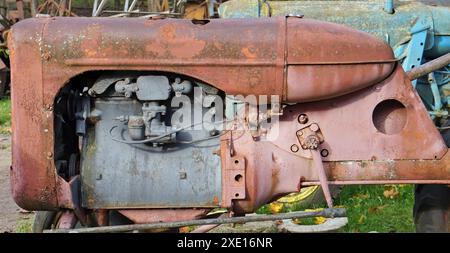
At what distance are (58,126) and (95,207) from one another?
45 centimetres

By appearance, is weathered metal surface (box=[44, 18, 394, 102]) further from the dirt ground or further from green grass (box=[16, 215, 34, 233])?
the dirt ground

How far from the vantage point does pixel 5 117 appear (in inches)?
369

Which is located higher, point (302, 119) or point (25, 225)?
point (302, 119)

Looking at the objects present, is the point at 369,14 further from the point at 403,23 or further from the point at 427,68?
the point at 427,68

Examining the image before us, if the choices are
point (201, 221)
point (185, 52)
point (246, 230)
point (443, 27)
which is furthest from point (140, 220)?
point (443, 27)

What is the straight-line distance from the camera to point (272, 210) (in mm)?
5004

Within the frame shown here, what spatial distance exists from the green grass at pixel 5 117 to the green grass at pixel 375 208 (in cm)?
509

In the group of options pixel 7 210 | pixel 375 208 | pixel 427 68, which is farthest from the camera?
pixel 7 210

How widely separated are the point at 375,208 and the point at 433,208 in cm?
134

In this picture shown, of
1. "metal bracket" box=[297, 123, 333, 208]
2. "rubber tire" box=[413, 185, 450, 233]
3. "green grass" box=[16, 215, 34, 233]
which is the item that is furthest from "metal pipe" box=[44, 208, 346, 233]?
"green grass" box=[16, 215, 34, 233]

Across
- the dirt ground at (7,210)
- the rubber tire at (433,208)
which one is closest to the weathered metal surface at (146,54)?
the rubber tire at (433,208)

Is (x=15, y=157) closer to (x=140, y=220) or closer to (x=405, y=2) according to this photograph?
(x=140, y=220)

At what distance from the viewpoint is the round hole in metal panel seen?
10.1 feet

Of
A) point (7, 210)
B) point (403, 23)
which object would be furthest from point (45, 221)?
point (403, 23)
